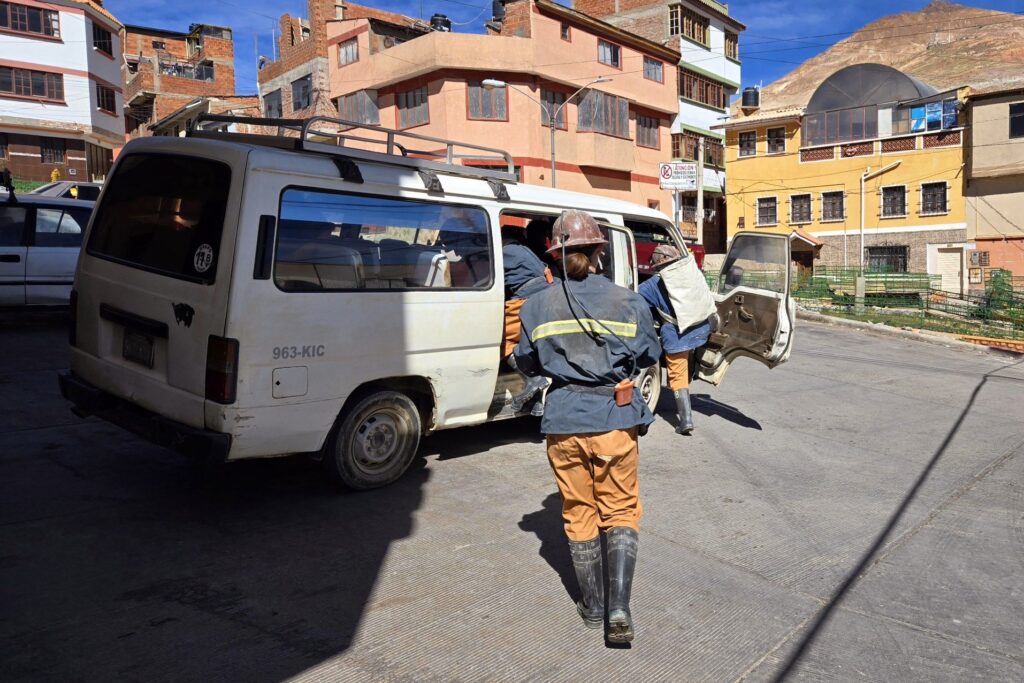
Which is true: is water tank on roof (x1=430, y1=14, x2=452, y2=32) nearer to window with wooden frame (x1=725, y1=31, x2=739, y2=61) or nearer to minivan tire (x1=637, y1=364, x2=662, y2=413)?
window with wooden frame (x1=725, y1=31, x2=739, y2=61)

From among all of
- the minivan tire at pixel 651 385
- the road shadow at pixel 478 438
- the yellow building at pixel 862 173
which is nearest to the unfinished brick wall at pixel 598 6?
the yellow building at pixel 862 173

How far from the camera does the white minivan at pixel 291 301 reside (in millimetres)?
4367

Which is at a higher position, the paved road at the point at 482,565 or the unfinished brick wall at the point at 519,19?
the unfinished brick wall at the point at 519,19

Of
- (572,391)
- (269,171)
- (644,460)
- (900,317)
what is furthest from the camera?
(900,317)

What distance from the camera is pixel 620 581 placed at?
339 centimetres

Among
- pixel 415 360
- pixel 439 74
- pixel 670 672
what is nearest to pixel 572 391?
pixel 670 672

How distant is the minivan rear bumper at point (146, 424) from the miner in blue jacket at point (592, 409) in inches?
75.3

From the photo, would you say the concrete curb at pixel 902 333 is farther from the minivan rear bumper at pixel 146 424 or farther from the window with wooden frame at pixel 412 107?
the window with wooden frame at pixel 412 107

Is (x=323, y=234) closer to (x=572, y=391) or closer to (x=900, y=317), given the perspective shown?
(x=572, y=391)

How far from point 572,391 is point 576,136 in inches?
1212

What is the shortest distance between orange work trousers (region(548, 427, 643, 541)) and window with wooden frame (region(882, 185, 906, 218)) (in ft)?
126

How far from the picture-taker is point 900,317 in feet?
61.0

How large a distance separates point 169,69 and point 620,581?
57.5 m

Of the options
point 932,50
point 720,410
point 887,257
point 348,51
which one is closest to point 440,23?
point 348,51
